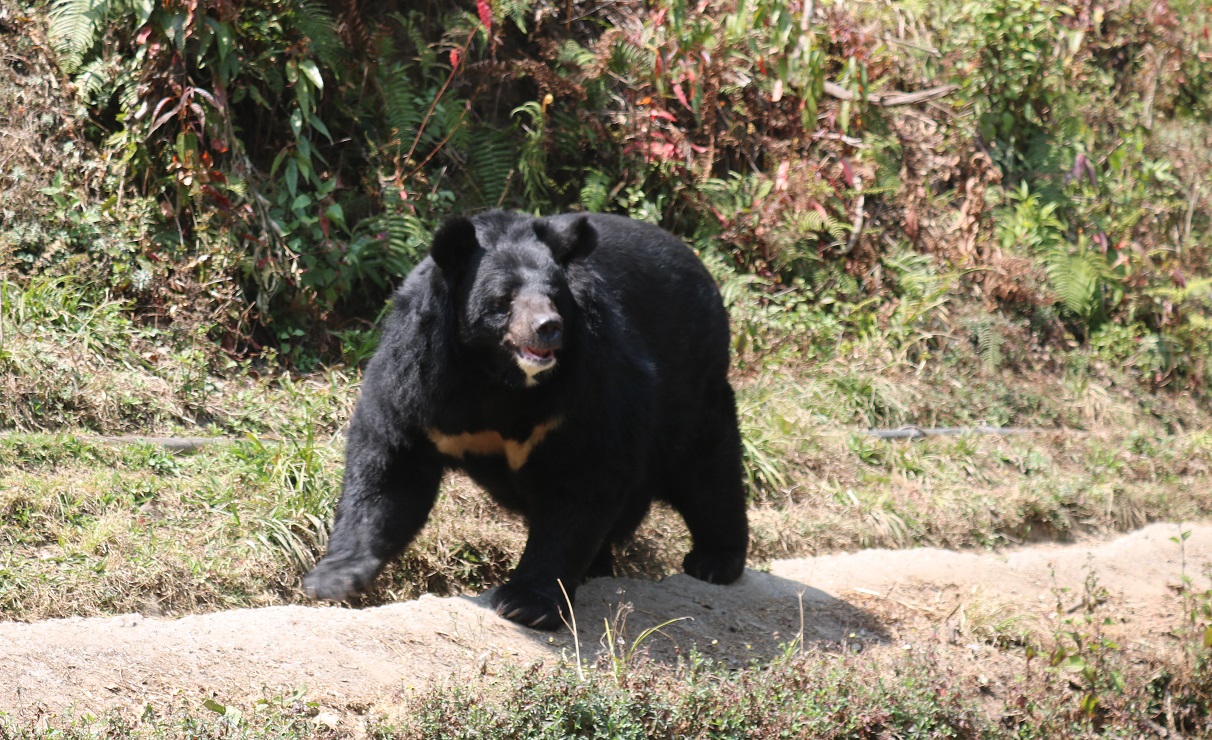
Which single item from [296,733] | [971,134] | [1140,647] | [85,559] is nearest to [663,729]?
[296,733]

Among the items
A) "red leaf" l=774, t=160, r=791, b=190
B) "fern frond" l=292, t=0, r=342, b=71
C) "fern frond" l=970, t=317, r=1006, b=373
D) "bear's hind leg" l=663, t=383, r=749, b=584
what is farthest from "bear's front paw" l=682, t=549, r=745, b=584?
"fern frond" l=970, t=317, r=1006, b=373

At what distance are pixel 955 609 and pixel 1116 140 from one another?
838cm

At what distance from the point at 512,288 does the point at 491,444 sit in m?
0.60

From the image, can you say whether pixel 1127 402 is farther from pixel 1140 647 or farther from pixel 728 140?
pixel 1140 647

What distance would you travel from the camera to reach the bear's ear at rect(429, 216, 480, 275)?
4406 mm

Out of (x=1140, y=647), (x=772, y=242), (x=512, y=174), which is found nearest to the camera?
(x=1140, y=647)

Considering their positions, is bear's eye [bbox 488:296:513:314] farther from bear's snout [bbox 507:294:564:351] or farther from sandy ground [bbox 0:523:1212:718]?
sandy ground [bbox 0:523:1212:718]

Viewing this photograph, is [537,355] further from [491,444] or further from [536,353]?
[491,444]

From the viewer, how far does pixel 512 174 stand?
841cm

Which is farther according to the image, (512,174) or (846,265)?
(846,265)

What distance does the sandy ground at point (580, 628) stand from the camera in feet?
12.0

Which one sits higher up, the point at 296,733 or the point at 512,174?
the point at 512,174

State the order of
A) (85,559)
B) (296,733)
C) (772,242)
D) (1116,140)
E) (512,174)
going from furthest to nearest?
(1116,140) < (772,242) < (512,174) < (85,559) < (296,733)

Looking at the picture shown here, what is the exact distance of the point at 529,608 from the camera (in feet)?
14.6
